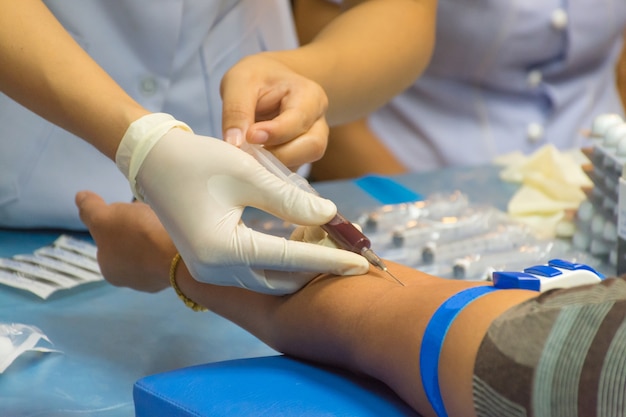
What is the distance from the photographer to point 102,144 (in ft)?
2.89

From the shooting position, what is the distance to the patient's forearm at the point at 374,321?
0.67 m

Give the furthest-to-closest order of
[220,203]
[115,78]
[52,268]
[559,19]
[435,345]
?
[559,19] < [115,78] < [52,268] < [220,203] < [435,345]

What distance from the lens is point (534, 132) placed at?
1719 mm

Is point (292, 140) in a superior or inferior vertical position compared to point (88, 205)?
superior

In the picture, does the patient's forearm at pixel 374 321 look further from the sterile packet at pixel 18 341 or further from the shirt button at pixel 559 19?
the shirt button at pixel 559 19

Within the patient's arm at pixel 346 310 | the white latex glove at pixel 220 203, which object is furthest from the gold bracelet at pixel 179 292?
the white latex glove at pixel 220 203

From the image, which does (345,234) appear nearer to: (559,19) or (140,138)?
(140,138)

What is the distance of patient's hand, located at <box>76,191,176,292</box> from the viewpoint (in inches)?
39.0

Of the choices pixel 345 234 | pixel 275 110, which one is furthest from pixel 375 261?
pixel 275 110

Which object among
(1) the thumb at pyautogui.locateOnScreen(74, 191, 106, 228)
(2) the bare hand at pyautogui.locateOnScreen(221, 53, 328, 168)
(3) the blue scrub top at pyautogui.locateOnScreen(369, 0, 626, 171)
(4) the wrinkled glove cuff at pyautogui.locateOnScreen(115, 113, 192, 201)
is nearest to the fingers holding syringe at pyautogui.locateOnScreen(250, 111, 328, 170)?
(2) the bare hand at pyautogui.locateOnScreen(221, 53, 328, 168)

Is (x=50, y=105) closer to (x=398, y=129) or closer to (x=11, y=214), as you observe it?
Answer: (x=11, y=214)

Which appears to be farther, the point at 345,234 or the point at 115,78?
the point at 115,78

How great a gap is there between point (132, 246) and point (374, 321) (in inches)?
13.6

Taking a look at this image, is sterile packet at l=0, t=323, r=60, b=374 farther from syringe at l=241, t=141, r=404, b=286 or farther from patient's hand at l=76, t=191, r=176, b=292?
syringe at l=241, t=141, r=404, b=286
